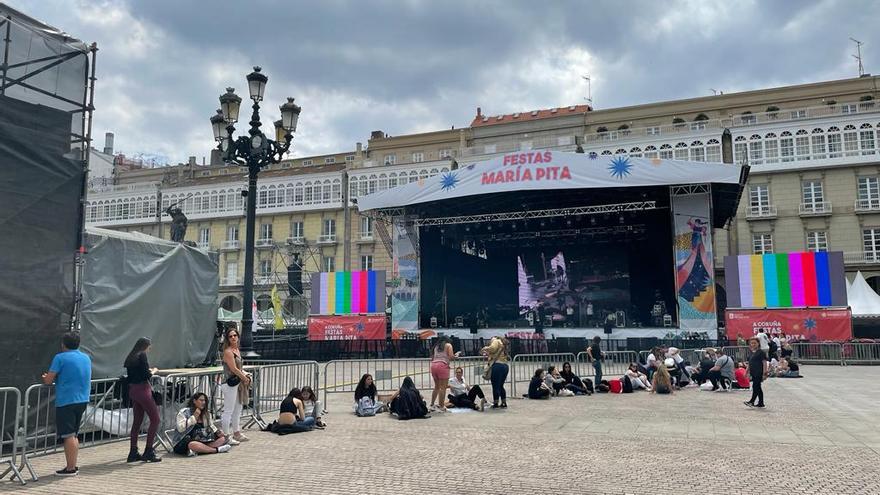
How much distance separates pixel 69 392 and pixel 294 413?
3.52 meters

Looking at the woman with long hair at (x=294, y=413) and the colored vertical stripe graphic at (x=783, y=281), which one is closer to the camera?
the woman with long hair at (x=294, y=413)

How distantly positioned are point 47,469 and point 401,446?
426cm

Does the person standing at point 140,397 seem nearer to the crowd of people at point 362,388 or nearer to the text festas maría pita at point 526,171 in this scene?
Result: the crowd of people at point 362,388

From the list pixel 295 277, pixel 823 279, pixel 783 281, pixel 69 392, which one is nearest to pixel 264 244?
pixel 295 277

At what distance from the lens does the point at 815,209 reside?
1566 inches

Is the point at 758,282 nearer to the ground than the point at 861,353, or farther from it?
farther from it

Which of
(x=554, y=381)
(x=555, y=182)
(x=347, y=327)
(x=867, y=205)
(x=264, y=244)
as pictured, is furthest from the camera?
(x=264, y=244)

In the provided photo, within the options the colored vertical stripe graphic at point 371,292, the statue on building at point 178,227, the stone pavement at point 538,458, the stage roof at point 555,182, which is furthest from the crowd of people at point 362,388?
the colored vertical stripe graphic at point 371,292

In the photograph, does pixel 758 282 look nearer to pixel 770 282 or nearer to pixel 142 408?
pixel 770 282

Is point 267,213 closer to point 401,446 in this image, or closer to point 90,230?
point 90,230

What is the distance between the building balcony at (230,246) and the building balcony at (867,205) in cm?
4552

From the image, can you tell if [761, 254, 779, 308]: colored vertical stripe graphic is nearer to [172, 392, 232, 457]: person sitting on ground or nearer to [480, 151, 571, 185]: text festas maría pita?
[480, 151, 571, 185]: text festas maría pita

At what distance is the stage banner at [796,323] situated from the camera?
2461 centimetres

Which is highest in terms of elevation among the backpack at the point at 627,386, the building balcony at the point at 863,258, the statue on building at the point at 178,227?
the building balcony at the point at 863,258
